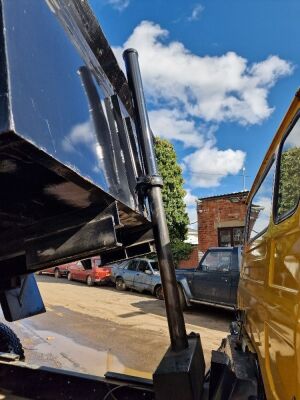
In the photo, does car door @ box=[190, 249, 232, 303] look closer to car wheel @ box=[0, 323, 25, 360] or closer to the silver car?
the silver car

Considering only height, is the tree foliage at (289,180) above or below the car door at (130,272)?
above

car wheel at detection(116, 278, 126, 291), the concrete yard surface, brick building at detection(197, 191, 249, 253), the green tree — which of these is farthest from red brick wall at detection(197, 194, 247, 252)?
the concrete yard surface

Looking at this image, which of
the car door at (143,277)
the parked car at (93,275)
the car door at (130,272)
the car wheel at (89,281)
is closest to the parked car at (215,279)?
the car door at (143,277)

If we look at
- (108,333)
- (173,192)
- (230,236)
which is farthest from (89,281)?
(108,333)

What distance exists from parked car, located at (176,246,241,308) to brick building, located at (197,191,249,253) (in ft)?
20.9

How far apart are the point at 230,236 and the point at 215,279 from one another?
7.27 metres

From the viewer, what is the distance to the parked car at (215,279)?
9.77 metres

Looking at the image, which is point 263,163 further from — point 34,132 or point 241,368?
point 34,132

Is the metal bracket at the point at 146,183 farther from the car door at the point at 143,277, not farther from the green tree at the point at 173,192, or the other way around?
the green tree at the point at 173,192

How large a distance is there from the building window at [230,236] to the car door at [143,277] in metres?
4.02

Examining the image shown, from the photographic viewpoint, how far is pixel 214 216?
1781 cm

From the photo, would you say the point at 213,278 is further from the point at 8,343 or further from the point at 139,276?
the point at 8,343

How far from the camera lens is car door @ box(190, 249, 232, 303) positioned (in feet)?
32.6

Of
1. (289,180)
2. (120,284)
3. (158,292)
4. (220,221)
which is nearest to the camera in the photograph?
(289,180)
